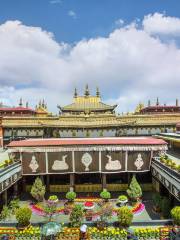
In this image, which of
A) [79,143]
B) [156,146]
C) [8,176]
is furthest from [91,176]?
[8,176]

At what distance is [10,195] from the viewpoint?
22.7 m

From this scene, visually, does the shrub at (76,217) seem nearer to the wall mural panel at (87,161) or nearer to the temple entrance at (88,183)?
the wall mural panel at (87,161)

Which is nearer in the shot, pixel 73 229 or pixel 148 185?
pixel 73 229

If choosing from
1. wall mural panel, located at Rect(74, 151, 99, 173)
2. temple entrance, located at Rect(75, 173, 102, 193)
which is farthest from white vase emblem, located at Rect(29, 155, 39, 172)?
temple entrance, located at Rect(75, 173, 102, 193)

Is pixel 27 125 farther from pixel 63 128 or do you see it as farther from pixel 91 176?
A: pixel 91 176

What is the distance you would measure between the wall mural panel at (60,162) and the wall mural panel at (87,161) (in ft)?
1.98

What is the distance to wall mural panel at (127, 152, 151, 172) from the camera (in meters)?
21.6

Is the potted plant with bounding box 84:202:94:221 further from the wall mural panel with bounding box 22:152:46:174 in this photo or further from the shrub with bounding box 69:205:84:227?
the wall mural panel with bounding box 22:152:46:174

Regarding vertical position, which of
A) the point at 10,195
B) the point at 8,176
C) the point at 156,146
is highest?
Result: the point at 156,146

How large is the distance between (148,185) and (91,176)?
561 cm

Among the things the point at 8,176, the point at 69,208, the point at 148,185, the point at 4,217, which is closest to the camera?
the point at 4,217

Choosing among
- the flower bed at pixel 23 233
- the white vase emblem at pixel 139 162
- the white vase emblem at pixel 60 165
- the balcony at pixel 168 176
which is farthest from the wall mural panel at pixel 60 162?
the flower bed at pixel 23 233

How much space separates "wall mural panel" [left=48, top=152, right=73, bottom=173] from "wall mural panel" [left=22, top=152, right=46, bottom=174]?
0.59m

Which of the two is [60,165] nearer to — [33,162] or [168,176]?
[33,162]
